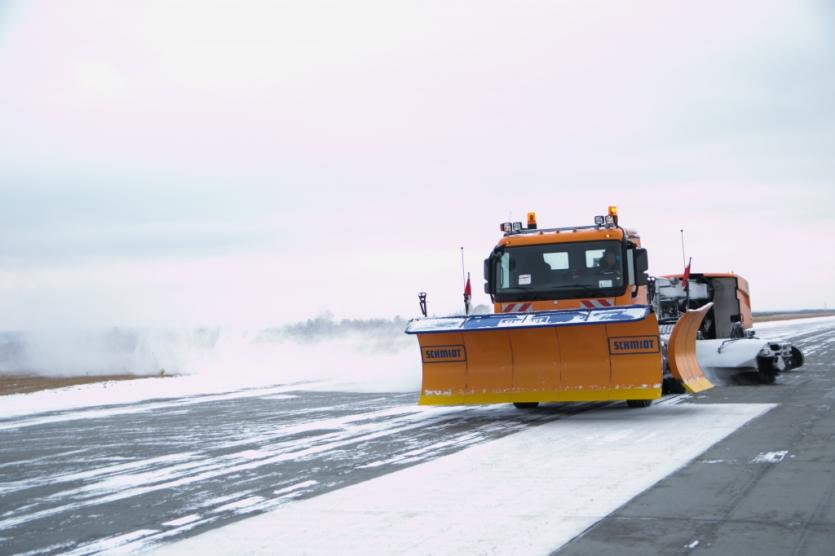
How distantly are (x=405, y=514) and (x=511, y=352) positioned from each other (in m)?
7.07

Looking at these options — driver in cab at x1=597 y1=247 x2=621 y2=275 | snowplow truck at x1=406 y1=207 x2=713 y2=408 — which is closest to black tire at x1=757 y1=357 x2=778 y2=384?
snowplow truck at x1=406 y1=207 x2=713 y2=408

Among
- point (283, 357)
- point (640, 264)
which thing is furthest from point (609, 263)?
point (283, 357)

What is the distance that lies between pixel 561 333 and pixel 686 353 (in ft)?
7.60

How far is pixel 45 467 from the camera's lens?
1035cm

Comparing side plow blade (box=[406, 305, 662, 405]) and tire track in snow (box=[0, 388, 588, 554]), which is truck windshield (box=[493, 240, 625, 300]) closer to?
side plow blade (box=[406, 305, 662, 405])

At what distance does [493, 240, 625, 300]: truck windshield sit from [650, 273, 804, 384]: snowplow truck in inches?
65.8

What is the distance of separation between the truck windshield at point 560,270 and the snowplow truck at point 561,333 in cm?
1

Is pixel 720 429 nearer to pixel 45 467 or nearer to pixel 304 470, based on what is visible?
pixel 304 470

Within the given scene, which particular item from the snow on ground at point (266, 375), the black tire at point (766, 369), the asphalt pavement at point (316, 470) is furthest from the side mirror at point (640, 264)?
the snow on ground at point (266, 375)

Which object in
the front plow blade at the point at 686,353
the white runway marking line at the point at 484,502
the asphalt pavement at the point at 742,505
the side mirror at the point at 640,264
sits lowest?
the asphalt pavement at the point at 742,505

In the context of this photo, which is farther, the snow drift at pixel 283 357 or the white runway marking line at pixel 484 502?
the snow drift at pixel 283 357

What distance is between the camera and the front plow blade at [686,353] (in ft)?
45.7

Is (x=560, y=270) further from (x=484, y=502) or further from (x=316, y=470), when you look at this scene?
(x=484, y=502)

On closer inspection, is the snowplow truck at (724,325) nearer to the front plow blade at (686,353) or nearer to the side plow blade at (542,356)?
the front plow blade at (686,353)
